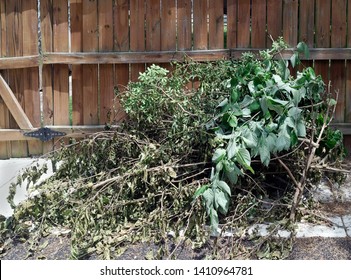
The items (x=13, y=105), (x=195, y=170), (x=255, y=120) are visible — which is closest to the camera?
(x=255, y=120)

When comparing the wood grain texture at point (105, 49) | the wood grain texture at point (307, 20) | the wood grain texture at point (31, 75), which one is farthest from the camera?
the wood grain texture at point (31, 75)

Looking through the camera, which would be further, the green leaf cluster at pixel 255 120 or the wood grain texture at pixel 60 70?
the wood grain texture at pixel 60 70

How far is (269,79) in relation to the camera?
11.4 feet

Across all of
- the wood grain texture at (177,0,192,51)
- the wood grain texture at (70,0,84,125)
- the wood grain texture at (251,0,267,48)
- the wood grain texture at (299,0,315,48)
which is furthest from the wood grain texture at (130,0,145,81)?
the wood grain texture at (299,0,315,48)

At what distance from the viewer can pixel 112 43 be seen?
5.13 metres

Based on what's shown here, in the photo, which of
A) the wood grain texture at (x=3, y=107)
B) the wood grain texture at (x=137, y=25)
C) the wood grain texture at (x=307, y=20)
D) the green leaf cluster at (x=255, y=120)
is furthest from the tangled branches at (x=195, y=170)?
the wood grain texture at (x=3, y=107)

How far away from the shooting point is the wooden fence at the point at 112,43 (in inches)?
197

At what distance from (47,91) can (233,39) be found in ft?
6.66

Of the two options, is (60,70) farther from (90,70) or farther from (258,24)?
(258,24)

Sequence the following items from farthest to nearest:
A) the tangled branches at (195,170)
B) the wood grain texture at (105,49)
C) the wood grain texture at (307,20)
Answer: the wood grain texture at (105,49), the wood grain texture at (307,20), the tangled branches at (195,170)

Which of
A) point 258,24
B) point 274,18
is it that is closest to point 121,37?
point 258,24

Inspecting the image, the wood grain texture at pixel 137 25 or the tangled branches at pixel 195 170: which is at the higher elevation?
the wood grain texture at pixel 137 25

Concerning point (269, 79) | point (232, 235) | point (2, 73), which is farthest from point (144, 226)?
point (2, 73)

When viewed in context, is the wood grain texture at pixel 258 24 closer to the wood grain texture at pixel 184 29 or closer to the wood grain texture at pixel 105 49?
the wood grain texture at pixel 184 29
